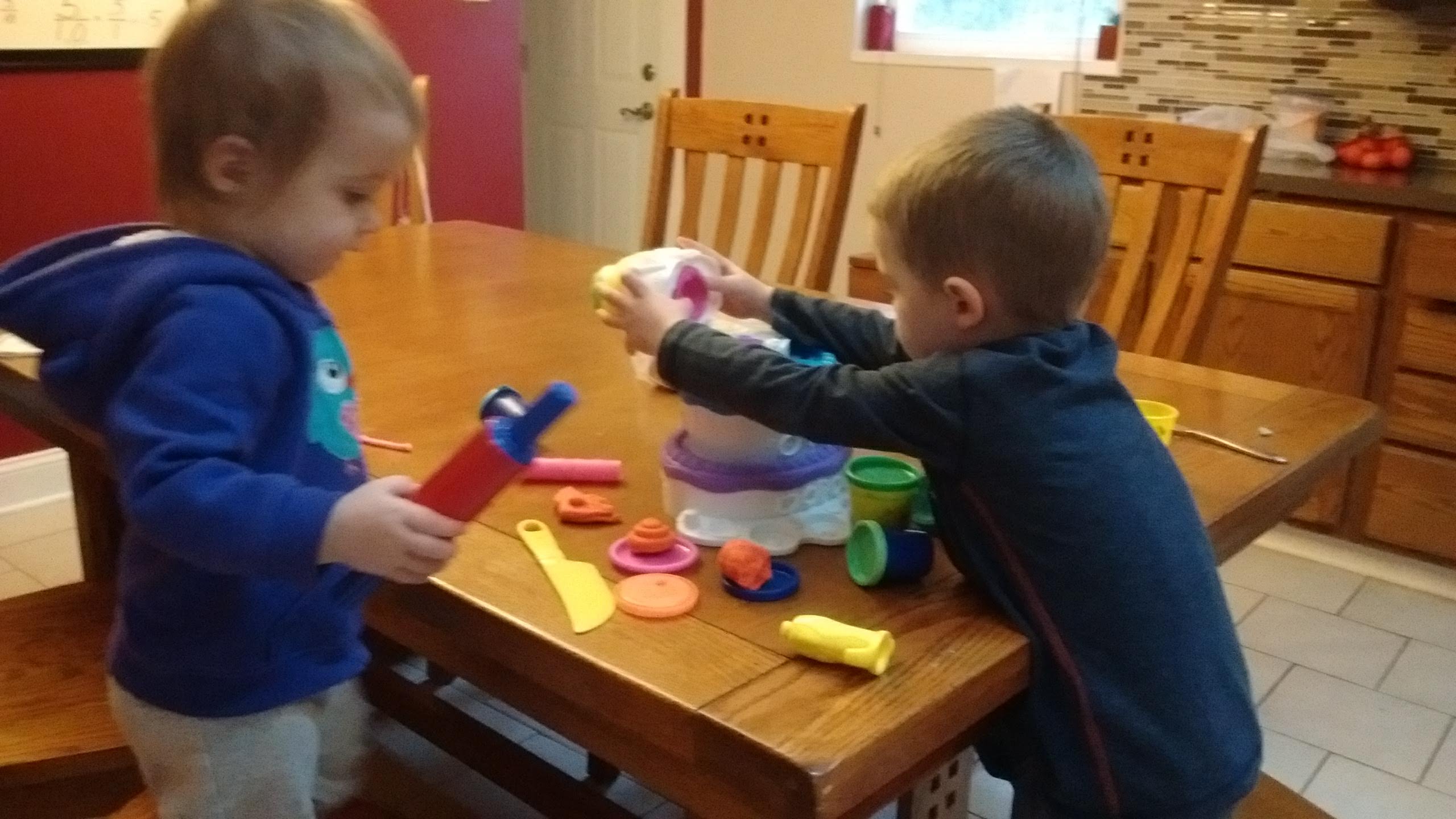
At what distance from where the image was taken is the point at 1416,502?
285 cm

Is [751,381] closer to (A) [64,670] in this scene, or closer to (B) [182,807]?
(B) [182,807]

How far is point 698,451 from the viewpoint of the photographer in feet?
3.45

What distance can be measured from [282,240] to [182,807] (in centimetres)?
41

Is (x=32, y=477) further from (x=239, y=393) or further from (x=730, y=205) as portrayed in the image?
(x=239, y=393)

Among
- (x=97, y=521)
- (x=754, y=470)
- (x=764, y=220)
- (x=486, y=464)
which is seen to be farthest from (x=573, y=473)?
(x=764, y=220)

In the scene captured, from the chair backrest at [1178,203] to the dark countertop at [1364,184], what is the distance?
0.94m

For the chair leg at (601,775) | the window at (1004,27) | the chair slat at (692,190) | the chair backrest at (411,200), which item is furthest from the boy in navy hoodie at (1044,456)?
the window at (1004,27)

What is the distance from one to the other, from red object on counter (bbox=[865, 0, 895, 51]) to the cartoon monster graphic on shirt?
3375 mm

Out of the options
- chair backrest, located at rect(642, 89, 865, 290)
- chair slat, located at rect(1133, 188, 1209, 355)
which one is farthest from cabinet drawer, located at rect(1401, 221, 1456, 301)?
chair backrest, located at rect(642, 89, 865, 290)

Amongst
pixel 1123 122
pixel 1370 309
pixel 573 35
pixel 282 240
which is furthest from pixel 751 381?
pixel 573 35

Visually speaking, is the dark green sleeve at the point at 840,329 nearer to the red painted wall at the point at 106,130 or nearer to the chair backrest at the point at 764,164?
the chair backrest at the point at 764,164

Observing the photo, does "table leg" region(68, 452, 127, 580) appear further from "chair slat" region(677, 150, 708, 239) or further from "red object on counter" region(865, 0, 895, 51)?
"red object on counter" region(865, 0, 895, 51)

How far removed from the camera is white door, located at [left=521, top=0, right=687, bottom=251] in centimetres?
452

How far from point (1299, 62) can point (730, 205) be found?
1944 mm
